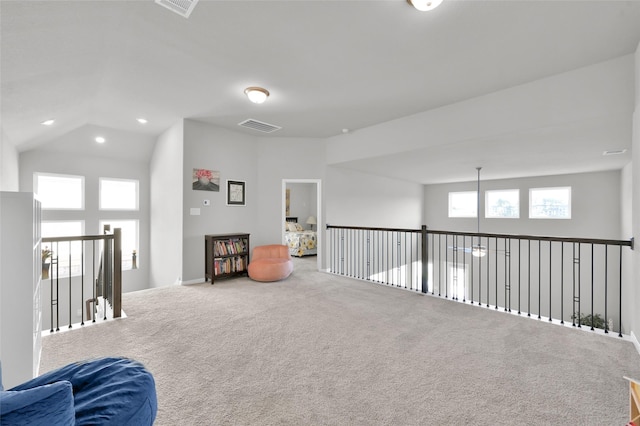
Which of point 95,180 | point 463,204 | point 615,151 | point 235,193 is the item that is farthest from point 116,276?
point 463,204

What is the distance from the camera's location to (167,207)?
5.34 m

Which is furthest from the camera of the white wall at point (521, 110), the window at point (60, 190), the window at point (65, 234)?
the window at point (65, 234)

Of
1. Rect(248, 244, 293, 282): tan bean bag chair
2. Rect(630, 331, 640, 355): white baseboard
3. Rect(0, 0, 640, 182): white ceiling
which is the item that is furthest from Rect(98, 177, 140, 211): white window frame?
Rect(630, 331, 640, 355): white baseboard

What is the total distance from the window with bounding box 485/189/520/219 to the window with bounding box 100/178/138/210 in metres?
9.71

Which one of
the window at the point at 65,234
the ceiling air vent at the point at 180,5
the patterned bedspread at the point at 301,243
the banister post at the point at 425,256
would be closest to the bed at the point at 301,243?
the patterned bedspread at the point at 301,243

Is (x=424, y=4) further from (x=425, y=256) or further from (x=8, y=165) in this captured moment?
(x=8, y=165)

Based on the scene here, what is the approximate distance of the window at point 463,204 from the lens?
888cm

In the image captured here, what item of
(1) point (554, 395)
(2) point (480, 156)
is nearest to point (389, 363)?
(1) point (554, 395)

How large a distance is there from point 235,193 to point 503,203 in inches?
301

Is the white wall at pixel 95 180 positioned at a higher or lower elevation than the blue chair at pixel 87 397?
Result: higher

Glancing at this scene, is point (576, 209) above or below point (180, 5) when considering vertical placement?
below

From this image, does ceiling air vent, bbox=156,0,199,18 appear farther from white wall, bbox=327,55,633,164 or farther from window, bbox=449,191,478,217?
window, bbox=449,191,478,217

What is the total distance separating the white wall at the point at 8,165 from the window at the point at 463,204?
1036 centimetres

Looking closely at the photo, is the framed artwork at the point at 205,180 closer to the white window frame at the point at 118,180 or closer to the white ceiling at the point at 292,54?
the white ceiling at the point at 292,54
